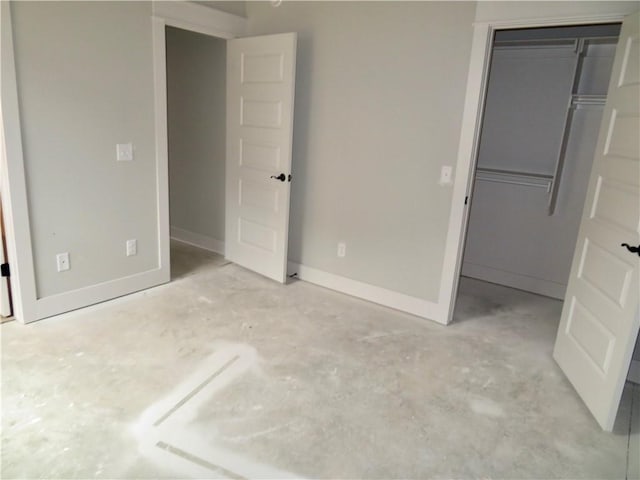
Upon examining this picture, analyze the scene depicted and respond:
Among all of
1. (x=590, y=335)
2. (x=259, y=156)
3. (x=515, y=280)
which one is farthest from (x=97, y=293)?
(x=515, y=280)

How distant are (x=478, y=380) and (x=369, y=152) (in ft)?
6.13

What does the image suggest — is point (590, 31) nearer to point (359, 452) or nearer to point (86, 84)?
point (359, 452)

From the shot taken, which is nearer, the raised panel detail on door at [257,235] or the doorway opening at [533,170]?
the doorway opening at [533,170]

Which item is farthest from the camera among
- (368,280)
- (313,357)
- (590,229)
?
(368,280)

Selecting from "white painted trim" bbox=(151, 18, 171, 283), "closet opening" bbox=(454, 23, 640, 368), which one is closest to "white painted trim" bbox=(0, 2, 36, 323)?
"white painted trim" bbox=(151, 18, 171, 283)

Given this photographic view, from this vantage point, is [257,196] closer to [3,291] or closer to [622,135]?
[3,291]

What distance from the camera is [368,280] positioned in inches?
145

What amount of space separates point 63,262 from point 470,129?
2.99 m

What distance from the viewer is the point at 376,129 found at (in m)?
3.40

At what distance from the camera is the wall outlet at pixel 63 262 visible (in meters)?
3.00

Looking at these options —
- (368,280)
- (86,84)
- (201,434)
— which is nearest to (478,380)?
(368,280)

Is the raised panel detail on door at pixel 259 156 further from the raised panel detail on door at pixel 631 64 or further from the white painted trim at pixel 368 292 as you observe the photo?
the raised panel detail on door at pixel 631 64

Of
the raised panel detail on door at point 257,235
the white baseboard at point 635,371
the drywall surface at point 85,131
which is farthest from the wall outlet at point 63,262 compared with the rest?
the white baseboard at point 635,371

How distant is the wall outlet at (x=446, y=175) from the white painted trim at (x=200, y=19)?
226 cm
